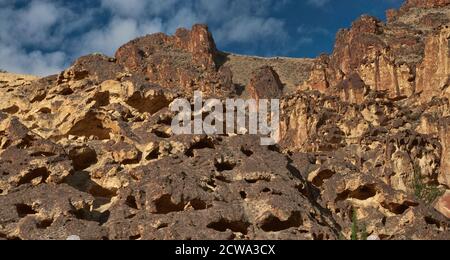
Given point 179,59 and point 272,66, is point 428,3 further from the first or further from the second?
point 272,66

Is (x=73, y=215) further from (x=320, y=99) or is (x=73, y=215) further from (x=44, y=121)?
(x=320, y=99)

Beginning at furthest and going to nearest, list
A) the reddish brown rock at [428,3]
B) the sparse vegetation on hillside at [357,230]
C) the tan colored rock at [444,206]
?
the reddish brown rock at [428,3] < the tan colored rock at [444,206] < the sparse vegetation on hillside at [357,230]

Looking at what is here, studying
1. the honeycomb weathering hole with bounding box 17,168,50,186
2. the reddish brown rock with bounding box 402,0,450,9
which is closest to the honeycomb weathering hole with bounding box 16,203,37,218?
the honeycomb weathering hole with bounding box 17,168,50,186


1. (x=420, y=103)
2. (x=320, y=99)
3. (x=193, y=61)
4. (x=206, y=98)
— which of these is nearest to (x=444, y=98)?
(x=420, y=103)

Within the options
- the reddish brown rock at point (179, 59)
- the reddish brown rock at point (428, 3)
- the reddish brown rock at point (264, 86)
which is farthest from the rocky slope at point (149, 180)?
the reddish brown rock at point (428, 3)

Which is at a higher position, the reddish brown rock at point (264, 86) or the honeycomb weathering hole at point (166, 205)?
the reddish brown rock at point (264, 86)

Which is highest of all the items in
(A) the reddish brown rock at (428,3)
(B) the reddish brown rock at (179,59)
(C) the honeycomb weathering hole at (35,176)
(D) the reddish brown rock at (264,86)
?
(A) the reddish brown rock at (428,3)

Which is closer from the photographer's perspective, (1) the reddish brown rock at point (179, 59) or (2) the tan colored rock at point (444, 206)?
(2) the tan colored rock at point (444, 206)

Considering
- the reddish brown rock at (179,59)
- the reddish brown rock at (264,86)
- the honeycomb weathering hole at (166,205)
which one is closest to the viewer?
the honeycomb weathering hole at (166,205)

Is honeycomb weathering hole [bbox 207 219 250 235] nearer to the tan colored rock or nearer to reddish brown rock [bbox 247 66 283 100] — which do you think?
the tan colored rock

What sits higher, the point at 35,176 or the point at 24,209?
the point at 35,176

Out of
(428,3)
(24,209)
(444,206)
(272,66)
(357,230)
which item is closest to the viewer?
(24,209)

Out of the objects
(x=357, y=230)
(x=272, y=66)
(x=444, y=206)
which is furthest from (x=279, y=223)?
(x=272, y=66)

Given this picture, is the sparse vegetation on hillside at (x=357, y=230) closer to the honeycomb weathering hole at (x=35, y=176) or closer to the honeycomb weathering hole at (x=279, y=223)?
the honeycomb weathering hole at (x=279, y=223)
